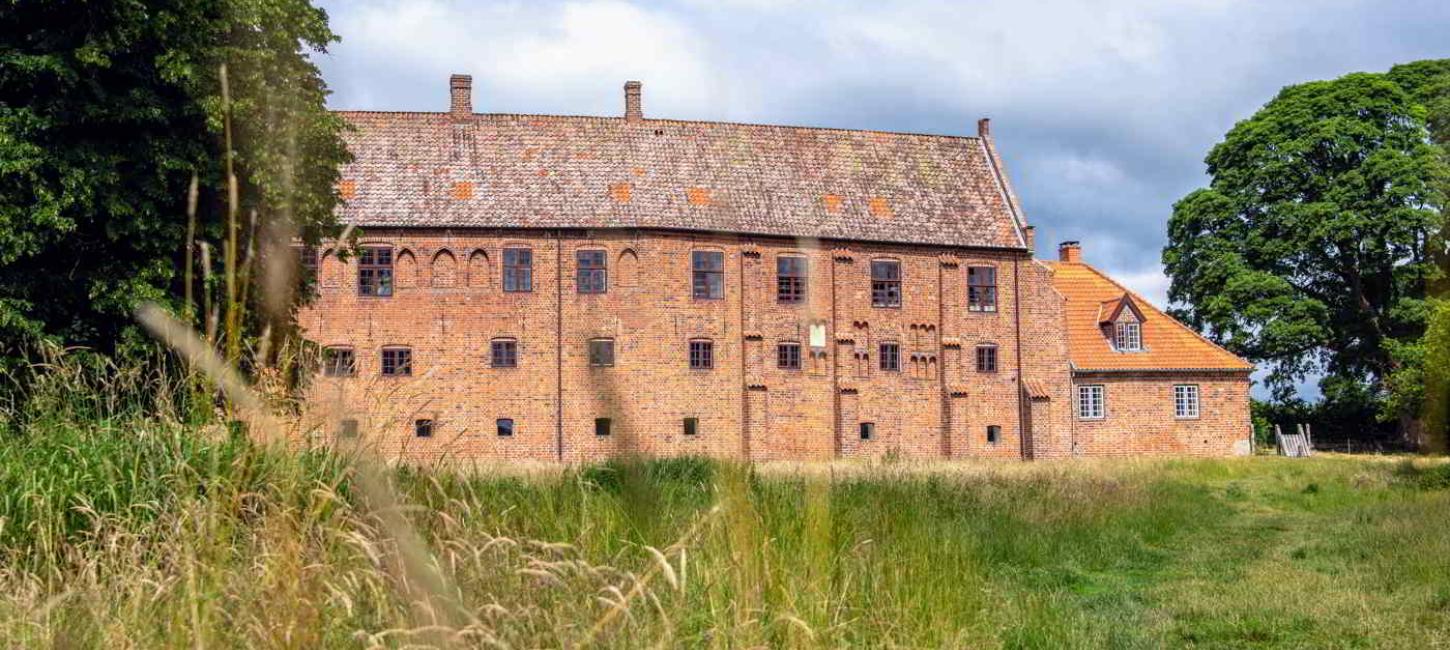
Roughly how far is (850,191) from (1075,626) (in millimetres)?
28475

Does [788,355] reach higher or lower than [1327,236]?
lower

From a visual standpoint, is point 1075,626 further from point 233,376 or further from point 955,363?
point 955,363

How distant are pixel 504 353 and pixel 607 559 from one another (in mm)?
26728

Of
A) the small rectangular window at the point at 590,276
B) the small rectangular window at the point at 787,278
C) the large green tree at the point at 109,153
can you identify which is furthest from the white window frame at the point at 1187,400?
the large green tree at the point at 109,153

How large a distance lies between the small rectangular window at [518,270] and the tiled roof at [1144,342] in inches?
622

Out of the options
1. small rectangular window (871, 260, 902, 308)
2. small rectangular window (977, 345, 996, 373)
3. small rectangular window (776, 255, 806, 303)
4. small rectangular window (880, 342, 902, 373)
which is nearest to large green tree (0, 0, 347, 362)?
small rectangular window (776, 255, 806, 303)

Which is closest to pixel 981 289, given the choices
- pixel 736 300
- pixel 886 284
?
pixel 886 284

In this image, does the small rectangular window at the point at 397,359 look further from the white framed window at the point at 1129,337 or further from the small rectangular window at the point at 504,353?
the white framed window at the point at 1129,337

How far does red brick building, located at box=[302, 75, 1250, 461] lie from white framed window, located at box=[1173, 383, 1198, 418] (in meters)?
0.09

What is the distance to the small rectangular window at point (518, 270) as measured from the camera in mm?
31859

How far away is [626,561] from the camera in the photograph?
5051mm

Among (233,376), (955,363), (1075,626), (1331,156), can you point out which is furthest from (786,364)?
(233,376)

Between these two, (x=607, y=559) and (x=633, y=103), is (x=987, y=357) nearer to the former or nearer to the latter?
(x=633, y=103)

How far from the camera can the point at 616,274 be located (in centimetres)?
3219
